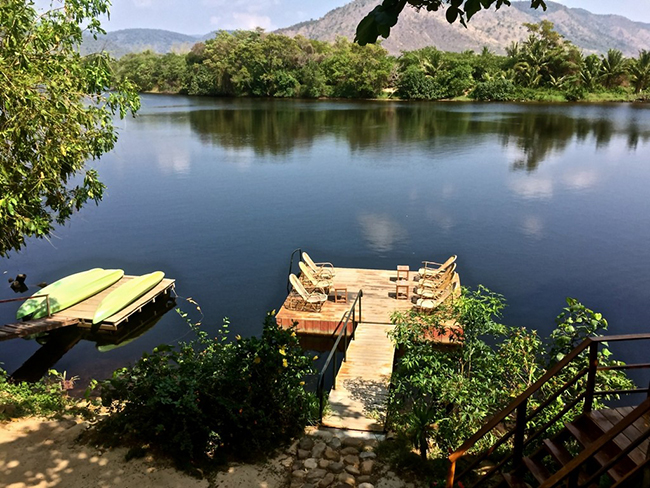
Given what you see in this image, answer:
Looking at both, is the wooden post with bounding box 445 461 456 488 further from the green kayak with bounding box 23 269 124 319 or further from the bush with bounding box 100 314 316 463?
the green kayak with bounding box 23 269 124 319

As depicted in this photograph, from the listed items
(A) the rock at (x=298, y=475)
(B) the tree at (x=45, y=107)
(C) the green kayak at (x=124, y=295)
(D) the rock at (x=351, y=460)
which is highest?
(B) the tree at (x=45, y=107)

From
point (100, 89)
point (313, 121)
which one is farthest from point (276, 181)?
point (313, 121)

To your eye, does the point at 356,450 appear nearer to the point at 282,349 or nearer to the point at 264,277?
the point at 282,349

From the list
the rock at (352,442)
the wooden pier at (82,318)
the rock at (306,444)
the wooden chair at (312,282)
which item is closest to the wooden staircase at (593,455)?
the rock at (352,442)

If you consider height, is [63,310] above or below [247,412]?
below

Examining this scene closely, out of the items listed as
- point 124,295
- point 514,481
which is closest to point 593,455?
point 514,481

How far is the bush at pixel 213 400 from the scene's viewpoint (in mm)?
6484

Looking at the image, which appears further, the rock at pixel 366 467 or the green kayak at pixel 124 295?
the green kayak at pixel 124 295

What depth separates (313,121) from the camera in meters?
54.6

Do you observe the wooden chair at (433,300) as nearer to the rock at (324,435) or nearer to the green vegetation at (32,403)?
the rock at (324,435)

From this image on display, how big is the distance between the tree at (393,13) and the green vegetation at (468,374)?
442 cm

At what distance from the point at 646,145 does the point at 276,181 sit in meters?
29.8

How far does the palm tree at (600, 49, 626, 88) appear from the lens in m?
72.9

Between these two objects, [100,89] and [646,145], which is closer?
[100,89]
